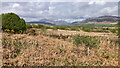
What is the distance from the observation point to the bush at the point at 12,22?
662 centimetres

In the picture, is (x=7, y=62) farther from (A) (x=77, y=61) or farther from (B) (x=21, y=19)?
(B) (x=21, y=19)

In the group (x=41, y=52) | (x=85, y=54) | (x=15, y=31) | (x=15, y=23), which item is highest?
(x=15, y=23)

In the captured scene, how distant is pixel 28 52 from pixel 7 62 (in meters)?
0.89

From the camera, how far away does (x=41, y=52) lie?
4449 millimetres

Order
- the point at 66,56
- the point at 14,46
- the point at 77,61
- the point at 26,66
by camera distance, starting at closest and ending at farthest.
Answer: the point at 26,66 < the point at 77,61 < the point at 66,56 < the point at 14,46

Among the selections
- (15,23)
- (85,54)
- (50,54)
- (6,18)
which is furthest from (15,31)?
(85,54)

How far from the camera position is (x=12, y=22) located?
22.1 feet

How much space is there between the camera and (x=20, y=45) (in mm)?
4863

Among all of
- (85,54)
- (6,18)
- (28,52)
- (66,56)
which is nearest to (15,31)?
(6,18)

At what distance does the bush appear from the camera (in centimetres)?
662

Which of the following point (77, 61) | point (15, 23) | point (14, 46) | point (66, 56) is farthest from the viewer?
point (15, 23)

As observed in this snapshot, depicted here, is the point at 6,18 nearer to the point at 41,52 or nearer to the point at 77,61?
the point at 41,52

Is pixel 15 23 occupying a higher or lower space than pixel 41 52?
higher

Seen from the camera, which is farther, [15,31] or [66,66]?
[15,31]
